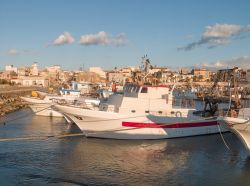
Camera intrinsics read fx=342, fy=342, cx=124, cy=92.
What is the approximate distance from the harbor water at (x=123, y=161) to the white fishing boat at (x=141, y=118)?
632 millimetres

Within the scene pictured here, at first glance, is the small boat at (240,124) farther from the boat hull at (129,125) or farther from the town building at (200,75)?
the town building at (200,75)

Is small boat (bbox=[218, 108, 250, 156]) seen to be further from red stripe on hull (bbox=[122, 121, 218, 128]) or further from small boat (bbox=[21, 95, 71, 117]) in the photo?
small boat (bbox=[21, 95, 71, 117])

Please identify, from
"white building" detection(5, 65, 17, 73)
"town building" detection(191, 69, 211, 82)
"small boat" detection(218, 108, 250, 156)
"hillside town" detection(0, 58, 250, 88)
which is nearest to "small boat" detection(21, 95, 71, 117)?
"hillside town" detection(0, 58, 250, 88)

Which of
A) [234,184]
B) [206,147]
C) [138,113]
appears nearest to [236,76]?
[206,147]

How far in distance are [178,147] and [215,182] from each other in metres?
6.96

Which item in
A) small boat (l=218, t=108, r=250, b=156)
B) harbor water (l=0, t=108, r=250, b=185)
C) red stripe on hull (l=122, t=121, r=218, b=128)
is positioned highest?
small boat (l=218, t=108, r=250, b=156)

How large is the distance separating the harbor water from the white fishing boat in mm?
632

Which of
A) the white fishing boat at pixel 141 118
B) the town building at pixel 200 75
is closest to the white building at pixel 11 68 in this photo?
the town building at pixel 200 75

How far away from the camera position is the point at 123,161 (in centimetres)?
1873

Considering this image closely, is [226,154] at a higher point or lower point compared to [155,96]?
lower

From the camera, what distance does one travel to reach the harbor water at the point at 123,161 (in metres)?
15.6

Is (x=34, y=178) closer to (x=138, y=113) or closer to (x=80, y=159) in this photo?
(x=80, y=159)

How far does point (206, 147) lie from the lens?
73.6 ft

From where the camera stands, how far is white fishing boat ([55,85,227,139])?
79.1 feet
